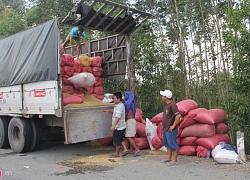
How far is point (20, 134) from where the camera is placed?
257 inches

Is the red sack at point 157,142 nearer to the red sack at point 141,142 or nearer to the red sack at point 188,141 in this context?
the red sack at point 141,142

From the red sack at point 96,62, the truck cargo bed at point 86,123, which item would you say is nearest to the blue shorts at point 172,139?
the truck cargo bed at point 86,123

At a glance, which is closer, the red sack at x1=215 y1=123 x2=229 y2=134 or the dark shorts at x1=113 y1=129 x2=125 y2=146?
the red sack at x1=215 y1=123 x2=229 y2=134

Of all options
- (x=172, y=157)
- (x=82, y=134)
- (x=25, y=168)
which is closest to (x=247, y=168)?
(x=172, y=157)

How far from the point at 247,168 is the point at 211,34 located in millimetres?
4769

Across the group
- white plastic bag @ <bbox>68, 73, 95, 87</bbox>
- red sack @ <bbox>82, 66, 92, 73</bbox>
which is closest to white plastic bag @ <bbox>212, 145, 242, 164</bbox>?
white plastic bag @ <bbox>68, 73, 95, 87</bbox>

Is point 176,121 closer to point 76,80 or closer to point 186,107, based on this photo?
point 186,107

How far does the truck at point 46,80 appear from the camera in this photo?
18.5 ft

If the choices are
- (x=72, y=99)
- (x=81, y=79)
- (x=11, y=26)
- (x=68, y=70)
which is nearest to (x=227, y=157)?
(x=72, y=99)

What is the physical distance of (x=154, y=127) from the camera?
6.31m

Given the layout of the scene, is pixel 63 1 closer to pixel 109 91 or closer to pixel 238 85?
pixel 109 91

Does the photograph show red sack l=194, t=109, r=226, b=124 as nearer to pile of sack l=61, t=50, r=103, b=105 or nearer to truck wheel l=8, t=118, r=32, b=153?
Result: pile of sack l=61, t=50, r=103, b=105

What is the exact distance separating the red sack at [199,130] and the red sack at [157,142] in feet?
1.73

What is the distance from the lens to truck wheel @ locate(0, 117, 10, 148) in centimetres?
713
